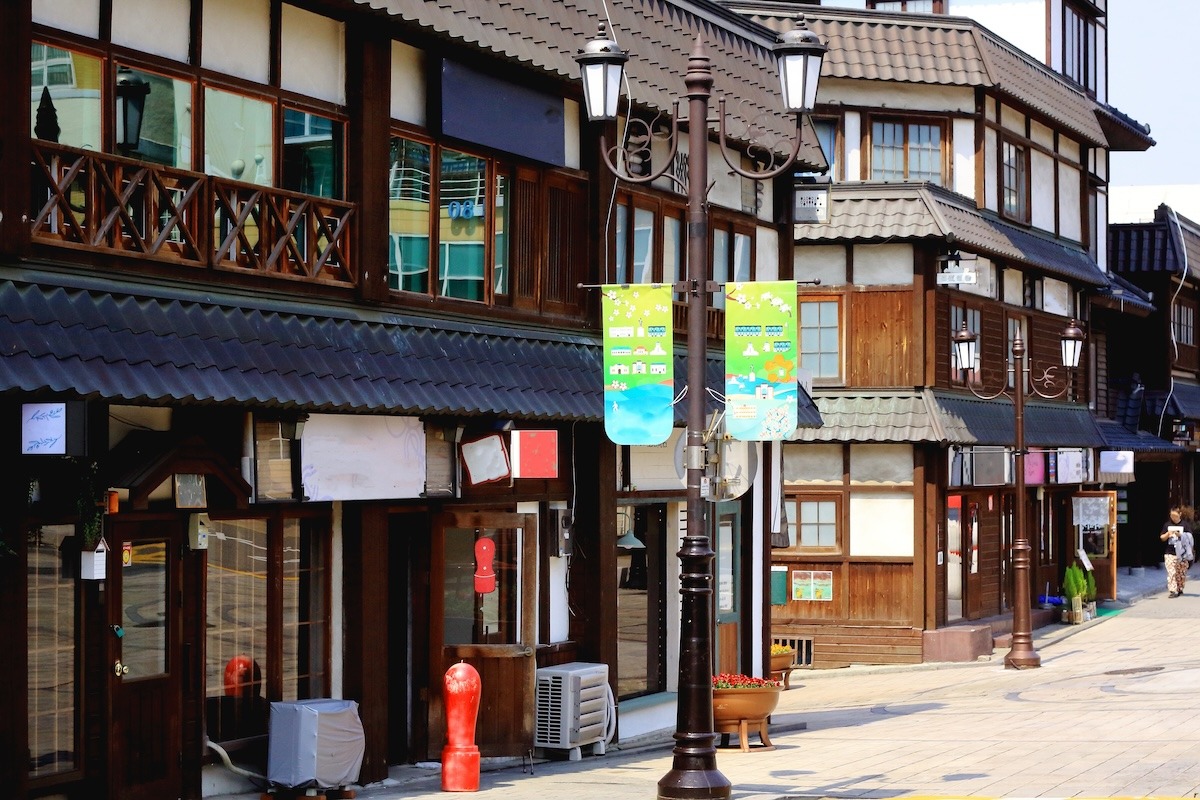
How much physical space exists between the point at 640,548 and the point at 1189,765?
6.85 metres

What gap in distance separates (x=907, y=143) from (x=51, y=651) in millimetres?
23467

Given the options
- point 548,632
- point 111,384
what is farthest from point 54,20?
point 548,632

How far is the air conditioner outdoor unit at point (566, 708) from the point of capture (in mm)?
17938

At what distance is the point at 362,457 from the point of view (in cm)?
1554

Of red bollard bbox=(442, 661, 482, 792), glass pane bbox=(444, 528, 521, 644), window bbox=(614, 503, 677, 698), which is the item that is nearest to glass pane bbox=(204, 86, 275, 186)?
glass pane bbox=(444, 528, 521, 644)

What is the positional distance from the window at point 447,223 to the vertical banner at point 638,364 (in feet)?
8.82

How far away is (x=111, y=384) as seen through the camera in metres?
12.2

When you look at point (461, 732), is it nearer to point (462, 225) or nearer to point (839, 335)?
point (462, 225)

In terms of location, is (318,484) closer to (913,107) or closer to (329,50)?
(329,50)

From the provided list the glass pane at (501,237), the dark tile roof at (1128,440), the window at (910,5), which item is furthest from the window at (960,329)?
the glass pane at (501,237)

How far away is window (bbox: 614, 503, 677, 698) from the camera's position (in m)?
20.5

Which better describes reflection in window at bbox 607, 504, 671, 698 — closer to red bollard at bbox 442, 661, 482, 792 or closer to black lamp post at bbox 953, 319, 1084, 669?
red bollard at bbox 442, 661, 482, 792

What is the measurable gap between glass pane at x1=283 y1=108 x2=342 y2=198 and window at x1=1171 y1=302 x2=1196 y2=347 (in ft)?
125

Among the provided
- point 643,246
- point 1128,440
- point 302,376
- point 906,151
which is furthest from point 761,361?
point 1128,440
